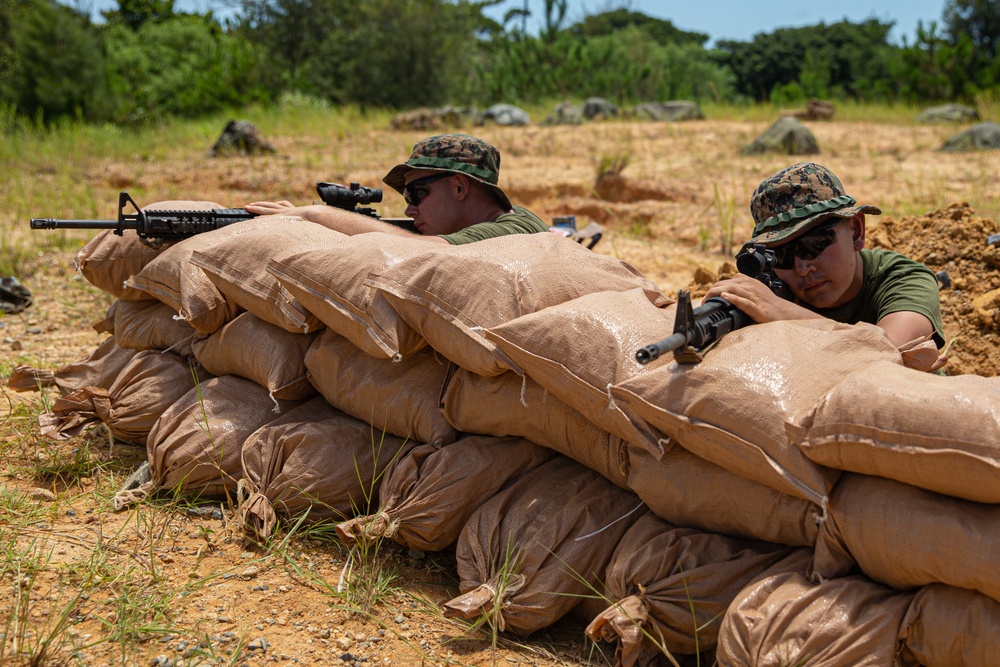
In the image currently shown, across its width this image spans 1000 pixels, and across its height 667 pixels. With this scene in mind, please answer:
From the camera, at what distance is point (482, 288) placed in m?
2.43

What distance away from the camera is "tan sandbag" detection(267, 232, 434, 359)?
8.28ft


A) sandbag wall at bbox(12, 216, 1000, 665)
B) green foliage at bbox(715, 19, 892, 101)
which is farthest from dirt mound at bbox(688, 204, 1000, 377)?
green foliage at bbox(715, 19, 892, 101)

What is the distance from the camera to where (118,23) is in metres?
20.9

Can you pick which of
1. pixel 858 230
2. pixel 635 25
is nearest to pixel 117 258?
pixel 858 230

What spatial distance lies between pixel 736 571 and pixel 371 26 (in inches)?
720

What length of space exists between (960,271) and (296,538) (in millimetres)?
3360

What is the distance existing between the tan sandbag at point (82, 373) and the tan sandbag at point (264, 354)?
0.67m

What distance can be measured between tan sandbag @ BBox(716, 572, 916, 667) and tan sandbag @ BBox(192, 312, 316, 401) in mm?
1573

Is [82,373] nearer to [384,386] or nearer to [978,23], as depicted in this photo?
[384,386]

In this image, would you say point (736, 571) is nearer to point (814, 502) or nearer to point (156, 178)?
point (814, 502)

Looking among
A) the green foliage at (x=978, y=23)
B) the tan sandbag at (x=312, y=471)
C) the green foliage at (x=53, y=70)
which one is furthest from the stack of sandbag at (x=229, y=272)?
the green foliage at (x=978, y=23)

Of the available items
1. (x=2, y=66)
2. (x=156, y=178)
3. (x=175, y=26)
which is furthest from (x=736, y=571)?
(x=175, y=26)

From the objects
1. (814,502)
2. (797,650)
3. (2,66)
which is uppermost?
(2,66)

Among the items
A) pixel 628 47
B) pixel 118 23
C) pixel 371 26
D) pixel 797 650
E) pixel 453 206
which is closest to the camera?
pixel 797 650
